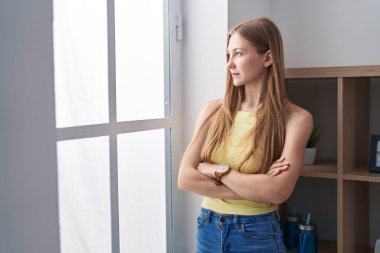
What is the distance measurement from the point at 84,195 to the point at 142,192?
0.42 metres

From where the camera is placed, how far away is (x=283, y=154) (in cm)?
160

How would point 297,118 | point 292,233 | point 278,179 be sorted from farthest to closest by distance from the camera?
point 292,233, point 297,118, point 278,179

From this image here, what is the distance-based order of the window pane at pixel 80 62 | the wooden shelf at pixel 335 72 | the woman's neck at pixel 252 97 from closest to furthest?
the window pane at pixel 80 62 < the woman's neck at pixel 252 97 < the wooden shelf at pixel 335 72

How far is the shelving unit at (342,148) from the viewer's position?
1.97 m

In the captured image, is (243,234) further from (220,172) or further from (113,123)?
(113,123)

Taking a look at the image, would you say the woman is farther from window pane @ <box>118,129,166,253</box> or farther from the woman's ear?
window pane @ <box>118,129,166,253</box>

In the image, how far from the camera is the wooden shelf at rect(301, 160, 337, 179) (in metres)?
2.02

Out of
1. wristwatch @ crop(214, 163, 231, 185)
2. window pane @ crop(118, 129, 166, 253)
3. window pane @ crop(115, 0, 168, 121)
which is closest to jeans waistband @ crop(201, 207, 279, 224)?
wristwatch @ crop(214, 163, 231, 185)

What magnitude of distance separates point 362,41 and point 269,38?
2.50 ft

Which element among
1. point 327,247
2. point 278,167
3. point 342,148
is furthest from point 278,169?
point 327,247

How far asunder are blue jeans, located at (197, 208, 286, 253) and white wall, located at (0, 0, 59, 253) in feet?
1.92

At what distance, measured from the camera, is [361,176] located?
193cm

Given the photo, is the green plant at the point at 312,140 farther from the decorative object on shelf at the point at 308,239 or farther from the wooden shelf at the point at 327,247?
the wooden shelf at the point at 327,247

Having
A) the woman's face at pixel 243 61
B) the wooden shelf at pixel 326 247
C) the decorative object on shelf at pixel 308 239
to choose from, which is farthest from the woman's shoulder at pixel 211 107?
the wooden shelf at pixel 326 247
